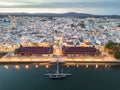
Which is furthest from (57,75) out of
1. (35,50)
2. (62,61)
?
(35,50)

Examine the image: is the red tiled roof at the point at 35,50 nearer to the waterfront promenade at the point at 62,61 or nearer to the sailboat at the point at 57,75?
the waterfront promenade at the point at 62,61

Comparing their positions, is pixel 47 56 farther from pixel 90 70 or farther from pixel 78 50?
pixel 90 70

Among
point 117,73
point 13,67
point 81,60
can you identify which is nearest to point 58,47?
point 81,60

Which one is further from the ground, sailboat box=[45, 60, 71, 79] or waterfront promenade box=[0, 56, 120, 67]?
waterfront promenade box=[0, 56, 120, 67]

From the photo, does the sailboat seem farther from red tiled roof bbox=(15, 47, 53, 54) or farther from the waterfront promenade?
red tiled roof bbox=(15, 47, 53, 54)

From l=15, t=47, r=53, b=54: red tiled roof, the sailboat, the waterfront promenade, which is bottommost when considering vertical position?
the sailboat

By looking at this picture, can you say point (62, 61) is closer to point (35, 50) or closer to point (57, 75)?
point (35, 50)

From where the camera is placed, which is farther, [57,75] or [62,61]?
[62,61]

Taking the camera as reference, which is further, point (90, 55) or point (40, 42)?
point (40, 42)

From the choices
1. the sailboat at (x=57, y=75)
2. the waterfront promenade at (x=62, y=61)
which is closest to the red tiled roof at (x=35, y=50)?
the waterfront promenade at (x=62, y=61)

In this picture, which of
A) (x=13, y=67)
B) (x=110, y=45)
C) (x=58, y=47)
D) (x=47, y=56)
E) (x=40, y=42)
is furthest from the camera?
(x=40, y=42)

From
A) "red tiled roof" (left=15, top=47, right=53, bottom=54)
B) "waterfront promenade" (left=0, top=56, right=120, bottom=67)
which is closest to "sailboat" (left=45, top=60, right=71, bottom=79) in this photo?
"waterfront promenade" (left=0, top=56, right=120, bottom=67)
